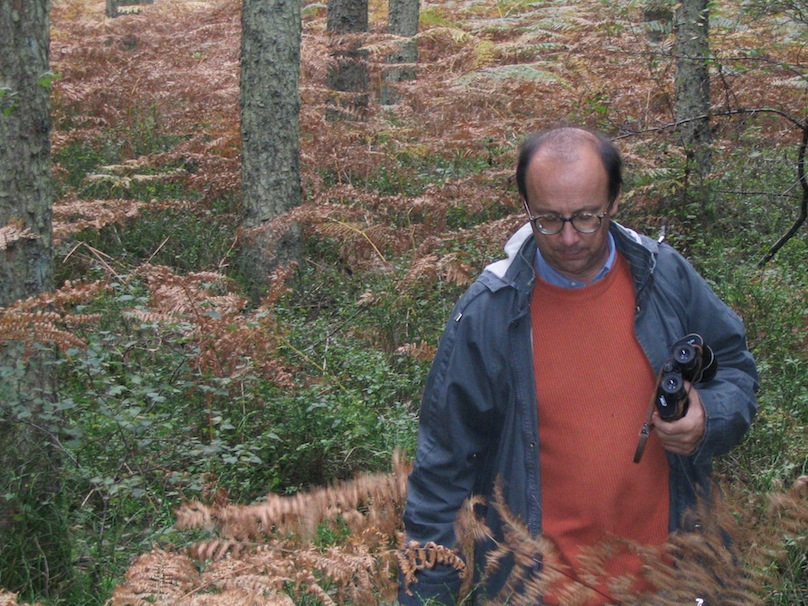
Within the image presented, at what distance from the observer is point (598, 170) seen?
2.64m

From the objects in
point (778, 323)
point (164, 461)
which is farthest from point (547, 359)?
point (778, 323)

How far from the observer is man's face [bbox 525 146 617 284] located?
2602 mm

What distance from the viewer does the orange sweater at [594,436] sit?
8.54ft

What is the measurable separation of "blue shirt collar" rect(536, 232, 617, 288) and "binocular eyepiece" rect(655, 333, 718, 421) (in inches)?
14.0

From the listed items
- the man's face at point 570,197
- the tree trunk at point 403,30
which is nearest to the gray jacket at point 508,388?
the man's face at point 570,197

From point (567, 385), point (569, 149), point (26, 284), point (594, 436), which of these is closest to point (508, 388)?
point (567, 385)

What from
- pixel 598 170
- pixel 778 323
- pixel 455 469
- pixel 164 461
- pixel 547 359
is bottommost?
pixel 164 461

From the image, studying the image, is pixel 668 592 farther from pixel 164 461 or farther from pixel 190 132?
pixel 190 132

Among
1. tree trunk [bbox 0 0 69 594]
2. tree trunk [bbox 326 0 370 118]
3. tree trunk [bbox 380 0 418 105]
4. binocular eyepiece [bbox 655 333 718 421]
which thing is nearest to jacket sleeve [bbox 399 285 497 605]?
binocular eyepiece [bbox 655 333 718 421]

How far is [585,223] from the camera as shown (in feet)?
8.54

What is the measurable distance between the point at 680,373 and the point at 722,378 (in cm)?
26

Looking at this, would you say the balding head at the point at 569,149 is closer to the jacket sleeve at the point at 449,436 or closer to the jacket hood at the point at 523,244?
the jacket hood at the point at 523,244

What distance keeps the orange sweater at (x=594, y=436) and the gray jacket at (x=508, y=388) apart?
0.15 feet

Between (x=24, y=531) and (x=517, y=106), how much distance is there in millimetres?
7582
